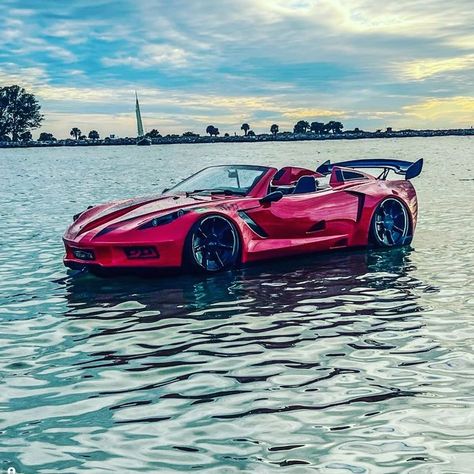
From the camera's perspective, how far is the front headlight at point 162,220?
351 inches

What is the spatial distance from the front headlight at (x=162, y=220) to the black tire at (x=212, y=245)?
0.22 m

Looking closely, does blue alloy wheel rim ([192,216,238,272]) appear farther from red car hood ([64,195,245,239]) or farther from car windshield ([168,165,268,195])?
car windshield ([168,165,268,195])

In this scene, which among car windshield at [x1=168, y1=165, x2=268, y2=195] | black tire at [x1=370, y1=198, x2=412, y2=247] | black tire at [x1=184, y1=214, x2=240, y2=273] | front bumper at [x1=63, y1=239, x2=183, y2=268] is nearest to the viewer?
front bumper at [x1=63, y1=239, x2=183, y2=268]

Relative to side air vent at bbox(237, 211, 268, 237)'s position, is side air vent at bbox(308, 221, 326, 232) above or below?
below

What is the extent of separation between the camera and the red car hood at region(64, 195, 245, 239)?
9227 millimetres

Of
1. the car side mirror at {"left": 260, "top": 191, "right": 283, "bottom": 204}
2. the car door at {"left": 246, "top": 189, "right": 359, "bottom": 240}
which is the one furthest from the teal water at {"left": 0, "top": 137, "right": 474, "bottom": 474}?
the car side mirror at {"left": 260, "top": 191, "right": 283, "bottom": 204}

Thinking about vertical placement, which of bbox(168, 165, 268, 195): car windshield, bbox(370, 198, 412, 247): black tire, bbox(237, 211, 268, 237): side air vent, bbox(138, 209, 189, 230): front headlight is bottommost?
bbox(370, 198, 412, 247): black tire

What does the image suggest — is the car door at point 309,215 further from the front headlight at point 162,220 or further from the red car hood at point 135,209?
the front headlight at point 162,220

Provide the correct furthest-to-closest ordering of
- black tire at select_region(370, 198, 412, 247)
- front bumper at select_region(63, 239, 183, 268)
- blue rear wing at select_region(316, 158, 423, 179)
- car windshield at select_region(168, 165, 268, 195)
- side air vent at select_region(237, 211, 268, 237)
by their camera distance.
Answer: blue rear wing at select_region(316, 158, 423, 179), black tire at select_region(370, 198, 412, 247), car windshield at select_region(168, 165, 268, 195), side air vent at select_region(237, 211, 268, 237), front bumper at select_region(63, 239, 183, 268)

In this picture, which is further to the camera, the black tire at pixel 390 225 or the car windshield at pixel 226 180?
the black tire at pixel 390 225

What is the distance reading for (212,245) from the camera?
30.7 ft

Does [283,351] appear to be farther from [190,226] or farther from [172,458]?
[190,226]

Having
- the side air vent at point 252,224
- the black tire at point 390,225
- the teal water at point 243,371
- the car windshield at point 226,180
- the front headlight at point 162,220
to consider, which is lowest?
the teal water at point 243,371

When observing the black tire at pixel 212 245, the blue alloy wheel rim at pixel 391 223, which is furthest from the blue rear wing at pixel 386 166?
the black tire at pixel 212 245
